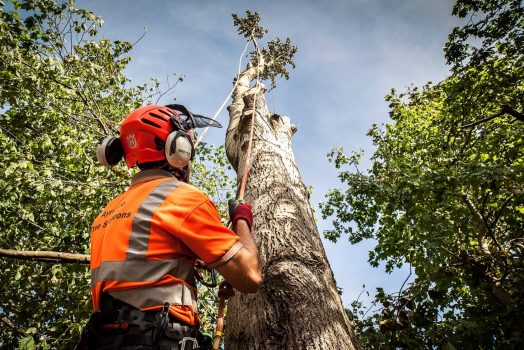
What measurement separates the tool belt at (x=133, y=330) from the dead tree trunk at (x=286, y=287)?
0.39m

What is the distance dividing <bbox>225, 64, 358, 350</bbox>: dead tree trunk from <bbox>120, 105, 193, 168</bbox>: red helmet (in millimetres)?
901

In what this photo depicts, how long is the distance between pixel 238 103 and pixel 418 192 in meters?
3.54

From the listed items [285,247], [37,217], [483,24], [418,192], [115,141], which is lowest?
A: [285,247]

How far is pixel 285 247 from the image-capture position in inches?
78.3

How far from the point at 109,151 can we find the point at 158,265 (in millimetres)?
976

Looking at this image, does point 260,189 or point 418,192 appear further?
point 418,192

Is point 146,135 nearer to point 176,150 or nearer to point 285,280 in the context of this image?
point 176,150

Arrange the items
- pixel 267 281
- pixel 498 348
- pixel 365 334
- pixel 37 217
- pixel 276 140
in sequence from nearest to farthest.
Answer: pixel 267 281 → pixel 498 348 → pixel 365 334 → pixel 276 140 → pixel 37 217

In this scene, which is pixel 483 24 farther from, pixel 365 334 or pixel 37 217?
pixel 37 217

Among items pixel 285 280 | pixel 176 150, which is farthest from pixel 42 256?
pixel 285 280

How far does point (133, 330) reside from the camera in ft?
4.03

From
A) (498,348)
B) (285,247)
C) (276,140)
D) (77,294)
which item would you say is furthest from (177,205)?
(77,294)

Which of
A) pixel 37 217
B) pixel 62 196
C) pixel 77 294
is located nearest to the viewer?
pixel 77 294

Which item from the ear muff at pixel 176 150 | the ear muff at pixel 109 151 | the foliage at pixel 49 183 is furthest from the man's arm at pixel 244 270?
the foliage at pixel 49 183
